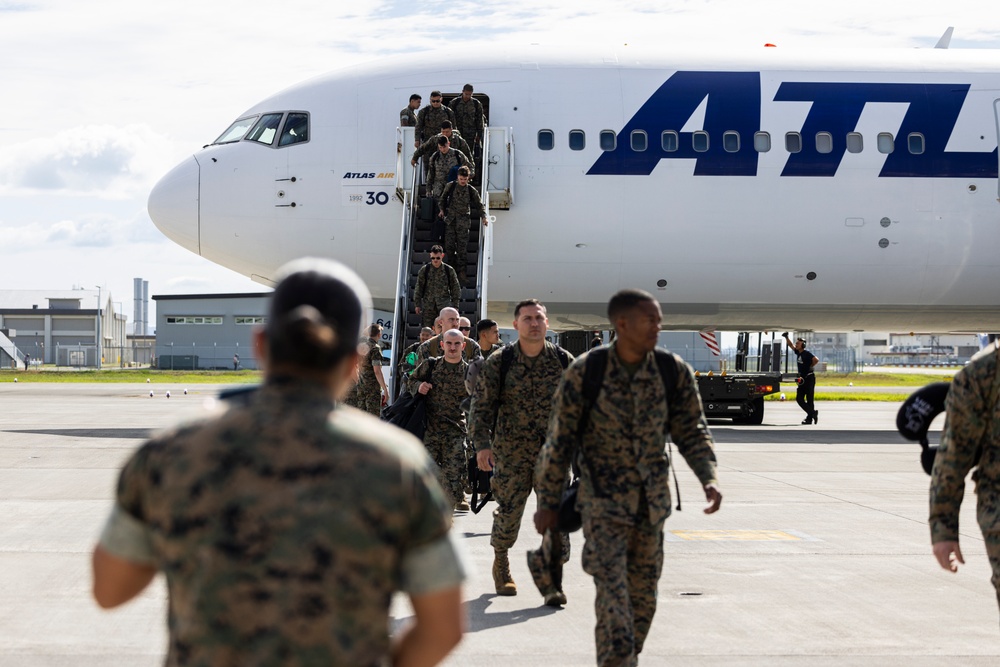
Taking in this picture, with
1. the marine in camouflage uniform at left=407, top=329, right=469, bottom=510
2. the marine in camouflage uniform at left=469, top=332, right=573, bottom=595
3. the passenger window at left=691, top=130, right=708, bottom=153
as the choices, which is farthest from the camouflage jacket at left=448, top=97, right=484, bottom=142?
the marine in camouflage uniform at left=469, top=332, right=573, bottom=595

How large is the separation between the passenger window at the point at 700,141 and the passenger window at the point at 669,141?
0.23m

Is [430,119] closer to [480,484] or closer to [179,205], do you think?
[179,205]

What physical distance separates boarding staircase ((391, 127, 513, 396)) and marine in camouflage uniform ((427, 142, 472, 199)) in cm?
36

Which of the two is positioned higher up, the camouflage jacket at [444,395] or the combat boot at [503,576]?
the camouflage jacket at [444,395]

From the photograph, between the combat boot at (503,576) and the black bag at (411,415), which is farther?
the black bag at (411,415)

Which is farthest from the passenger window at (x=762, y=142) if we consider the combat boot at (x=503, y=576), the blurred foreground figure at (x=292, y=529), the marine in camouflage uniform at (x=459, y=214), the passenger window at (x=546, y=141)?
the blurred foreground figure at (x=292, y=529)

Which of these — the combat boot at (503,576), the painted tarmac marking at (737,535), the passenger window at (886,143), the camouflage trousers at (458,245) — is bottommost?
the painted tarmac marking at (737,535)

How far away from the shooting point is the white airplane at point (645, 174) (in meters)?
18.5

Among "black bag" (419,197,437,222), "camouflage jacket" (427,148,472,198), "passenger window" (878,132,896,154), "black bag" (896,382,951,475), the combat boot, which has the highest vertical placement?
"passenger window" (878,132,896,154)

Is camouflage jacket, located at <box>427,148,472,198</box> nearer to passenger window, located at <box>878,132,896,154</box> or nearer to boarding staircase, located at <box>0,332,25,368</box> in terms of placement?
passenger window, located at <box>878,132,896,154</box>

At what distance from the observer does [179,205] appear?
1878 centimetres

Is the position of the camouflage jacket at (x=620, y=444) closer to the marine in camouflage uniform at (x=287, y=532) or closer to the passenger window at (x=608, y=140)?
the marine in camouflage uniform at (x=287, y=532)

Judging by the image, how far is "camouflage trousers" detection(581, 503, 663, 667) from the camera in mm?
A: 4934

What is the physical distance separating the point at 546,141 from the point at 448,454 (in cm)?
971
